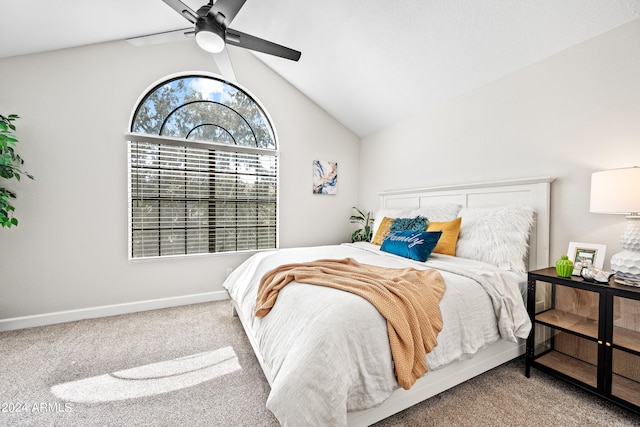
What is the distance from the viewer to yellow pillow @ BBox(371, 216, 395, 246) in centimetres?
295

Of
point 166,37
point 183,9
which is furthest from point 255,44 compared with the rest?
point 166,37

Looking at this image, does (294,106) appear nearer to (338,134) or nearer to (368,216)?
(338,134)

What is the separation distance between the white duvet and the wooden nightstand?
0.68 ft

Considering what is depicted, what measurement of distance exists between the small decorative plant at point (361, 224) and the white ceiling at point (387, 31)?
157 cm

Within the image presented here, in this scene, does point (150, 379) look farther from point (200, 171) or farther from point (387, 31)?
point (387, 31)

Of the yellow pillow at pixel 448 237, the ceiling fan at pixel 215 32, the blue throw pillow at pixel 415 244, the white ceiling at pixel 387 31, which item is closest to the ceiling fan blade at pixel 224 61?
the ceiling fan at pixel 215 32

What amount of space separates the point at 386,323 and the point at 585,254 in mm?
1637

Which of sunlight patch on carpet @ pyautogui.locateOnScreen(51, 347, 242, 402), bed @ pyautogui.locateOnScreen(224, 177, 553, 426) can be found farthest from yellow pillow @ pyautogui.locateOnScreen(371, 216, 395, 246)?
sunlight patch on carpet @ pyautogui.locateOnScreen(51, 347, 242, 402)

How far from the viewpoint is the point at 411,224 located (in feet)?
8.73

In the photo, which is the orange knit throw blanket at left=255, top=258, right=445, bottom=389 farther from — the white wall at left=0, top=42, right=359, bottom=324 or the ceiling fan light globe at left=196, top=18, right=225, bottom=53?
the white wall at left=0, top=42, right=359, bottom=324

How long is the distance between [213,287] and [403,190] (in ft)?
8.87

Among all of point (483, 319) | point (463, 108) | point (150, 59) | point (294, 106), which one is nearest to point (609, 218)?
point (483, 319)

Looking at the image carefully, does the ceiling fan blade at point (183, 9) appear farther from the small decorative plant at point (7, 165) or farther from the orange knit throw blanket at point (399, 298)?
the orange knit throw blanket at point (399, 298)

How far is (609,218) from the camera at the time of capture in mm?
1822
